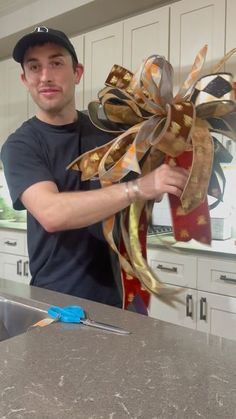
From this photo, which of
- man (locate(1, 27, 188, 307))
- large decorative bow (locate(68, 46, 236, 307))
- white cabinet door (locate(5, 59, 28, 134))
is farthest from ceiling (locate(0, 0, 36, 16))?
large decorative bow (locate(68, 46, 236, 307))

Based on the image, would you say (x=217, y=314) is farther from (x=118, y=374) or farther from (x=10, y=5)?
(x=10, y=5)

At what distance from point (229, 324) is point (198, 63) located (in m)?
1.62

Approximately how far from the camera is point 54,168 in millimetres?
1147

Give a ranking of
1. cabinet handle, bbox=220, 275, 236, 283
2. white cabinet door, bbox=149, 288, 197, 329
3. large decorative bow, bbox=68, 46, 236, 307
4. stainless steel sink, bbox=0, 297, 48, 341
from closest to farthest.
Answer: large decorative bow, bbox=68, 46, 236, 307 → stainless steel sink, bbox=0, 297, 48, 341 → cabinet handle, bbox=220, 275, 236, 283 → white cabinet door, bbox=149, 288, 197, 329

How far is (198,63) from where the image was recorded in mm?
706

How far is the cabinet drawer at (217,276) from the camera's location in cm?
200

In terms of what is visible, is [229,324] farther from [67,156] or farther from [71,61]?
[71,61]

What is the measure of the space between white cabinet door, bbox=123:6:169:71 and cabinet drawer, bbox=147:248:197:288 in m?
1.10

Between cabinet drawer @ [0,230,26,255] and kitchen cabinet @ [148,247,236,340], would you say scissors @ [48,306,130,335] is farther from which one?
cabinet drawer @ [0,230,26,255]

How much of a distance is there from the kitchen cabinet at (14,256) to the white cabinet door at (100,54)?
1.14 m

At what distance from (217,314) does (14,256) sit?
1667 mm

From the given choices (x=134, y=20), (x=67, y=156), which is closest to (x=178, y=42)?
(x=134, y=20)

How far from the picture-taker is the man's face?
3.59ft

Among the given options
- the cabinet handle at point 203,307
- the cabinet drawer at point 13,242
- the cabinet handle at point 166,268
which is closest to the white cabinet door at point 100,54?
the cabinet drawer at point 13,242
